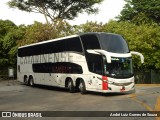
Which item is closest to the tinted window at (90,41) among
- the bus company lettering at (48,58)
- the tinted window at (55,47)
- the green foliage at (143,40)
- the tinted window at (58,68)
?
the tinted window at (55,47)

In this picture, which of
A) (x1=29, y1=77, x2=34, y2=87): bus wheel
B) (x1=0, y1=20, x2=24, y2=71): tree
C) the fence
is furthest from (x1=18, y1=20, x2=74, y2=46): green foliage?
(x1=29, y1=77, x2=34, y2=87): bus wheel

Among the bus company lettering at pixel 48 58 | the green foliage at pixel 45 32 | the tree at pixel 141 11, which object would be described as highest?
the tree at pixel 141 11

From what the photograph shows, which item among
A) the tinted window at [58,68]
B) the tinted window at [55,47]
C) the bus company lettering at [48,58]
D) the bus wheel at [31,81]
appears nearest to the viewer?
the tinted window at [55,47]

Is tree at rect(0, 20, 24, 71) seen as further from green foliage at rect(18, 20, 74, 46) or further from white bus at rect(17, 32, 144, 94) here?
white bus at rect(17, 32, 144, 94)

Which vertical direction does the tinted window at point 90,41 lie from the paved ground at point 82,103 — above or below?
above

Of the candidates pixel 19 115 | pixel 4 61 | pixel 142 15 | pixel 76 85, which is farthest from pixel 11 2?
pixel 19 115

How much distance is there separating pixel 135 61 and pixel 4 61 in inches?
674

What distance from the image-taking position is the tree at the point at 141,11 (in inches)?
1945

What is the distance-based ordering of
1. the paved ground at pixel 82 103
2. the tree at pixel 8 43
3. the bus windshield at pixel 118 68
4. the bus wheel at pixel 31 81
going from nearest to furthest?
the paved ground at pixel 82 103, the bus windshield at pixel 118 68, the bus wheel at pixel 31 81, the tree at pixel 8 43

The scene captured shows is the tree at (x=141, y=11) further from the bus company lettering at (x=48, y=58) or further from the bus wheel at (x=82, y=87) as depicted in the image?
the bus wheel at (x=82, y=87)

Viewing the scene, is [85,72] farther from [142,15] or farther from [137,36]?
[142,15]

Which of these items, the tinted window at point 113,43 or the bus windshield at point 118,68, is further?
the tinted window at point 113,43

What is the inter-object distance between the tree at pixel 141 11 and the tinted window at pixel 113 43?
2714cm

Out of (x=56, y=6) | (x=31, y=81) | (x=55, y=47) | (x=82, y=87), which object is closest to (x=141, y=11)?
(x=56, y=6)
